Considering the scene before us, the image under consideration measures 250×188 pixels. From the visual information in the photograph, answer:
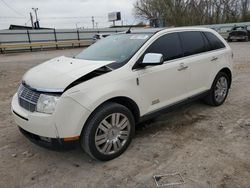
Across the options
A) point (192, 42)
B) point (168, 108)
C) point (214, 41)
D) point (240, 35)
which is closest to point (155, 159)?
point (168, 108)

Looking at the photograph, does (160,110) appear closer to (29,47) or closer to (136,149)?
(136,149)

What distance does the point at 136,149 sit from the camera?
3.43 meters

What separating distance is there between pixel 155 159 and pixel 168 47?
178 centimetres

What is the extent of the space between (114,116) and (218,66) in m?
2.74

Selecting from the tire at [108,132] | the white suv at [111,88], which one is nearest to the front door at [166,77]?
the white suv at [111,88]

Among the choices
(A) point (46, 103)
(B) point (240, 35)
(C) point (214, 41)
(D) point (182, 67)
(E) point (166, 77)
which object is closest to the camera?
(A) point (46, 103)

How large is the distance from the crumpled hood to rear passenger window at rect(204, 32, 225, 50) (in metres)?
2.40

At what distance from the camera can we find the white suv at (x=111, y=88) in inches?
109

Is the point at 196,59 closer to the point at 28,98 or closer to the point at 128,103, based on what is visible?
the point at 128,103

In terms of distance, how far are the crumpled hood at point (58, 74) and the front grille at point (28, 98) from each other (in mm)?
79

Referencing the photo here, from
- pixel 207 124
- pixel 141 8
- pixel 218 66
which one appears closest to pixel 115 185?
pixel 207 124

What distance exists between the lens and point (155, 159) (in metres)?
3.17

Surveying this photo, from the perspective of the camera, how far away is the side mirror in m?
3.24

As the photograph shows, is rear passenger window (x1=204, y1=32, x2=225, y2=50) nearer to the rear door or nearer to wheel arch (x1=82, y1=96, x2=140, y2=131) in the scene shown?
the rear door
